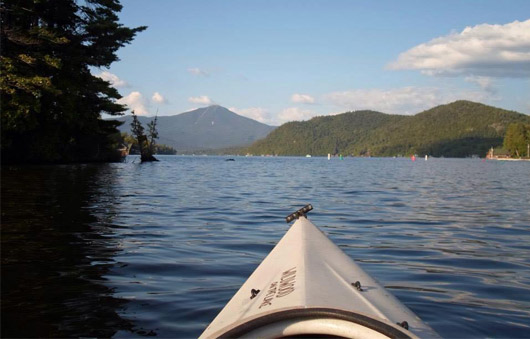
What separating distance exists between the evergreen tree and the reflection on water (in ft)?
55.7

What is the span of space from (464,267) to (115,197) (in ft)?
43.9

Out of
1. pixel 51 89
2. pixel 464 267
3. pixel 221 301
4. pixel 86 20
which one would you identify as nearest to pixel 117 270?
pixel 221 301

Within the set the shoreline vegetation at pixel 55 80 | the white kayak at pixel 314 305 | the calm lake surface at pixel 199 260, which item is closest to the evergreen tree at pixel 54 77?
the shoreline vegetation at pixel 55 80

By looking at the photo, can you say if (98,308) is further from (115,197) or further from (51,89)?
(51,89)

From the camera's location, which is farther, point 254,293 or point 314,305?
point 254,293

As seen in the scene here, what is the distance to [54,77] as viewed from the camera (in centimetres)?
3453

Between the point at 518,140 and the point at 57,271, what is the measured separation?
532 feet

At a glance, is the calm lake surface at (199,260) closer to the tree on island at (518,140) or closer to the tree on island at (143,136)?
the tree on island at (143,136)

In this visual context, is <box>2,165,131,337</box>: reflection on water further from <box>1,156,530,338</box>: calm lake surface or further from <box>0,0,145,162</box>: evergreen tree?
<box>0,0,145,162</box>: evergreen tree

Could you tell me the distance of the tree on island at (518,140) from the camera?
144750mm

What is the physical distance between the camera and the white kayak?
2.73m

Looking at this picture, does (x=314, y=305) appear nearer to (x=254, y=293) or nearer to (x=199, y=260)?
(x=254, y=293)

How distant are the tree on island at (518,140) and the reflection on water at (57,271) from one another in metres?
155

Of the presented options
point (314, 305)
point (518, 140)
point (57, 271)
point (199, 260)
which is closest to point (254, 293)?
point (314, 305)
